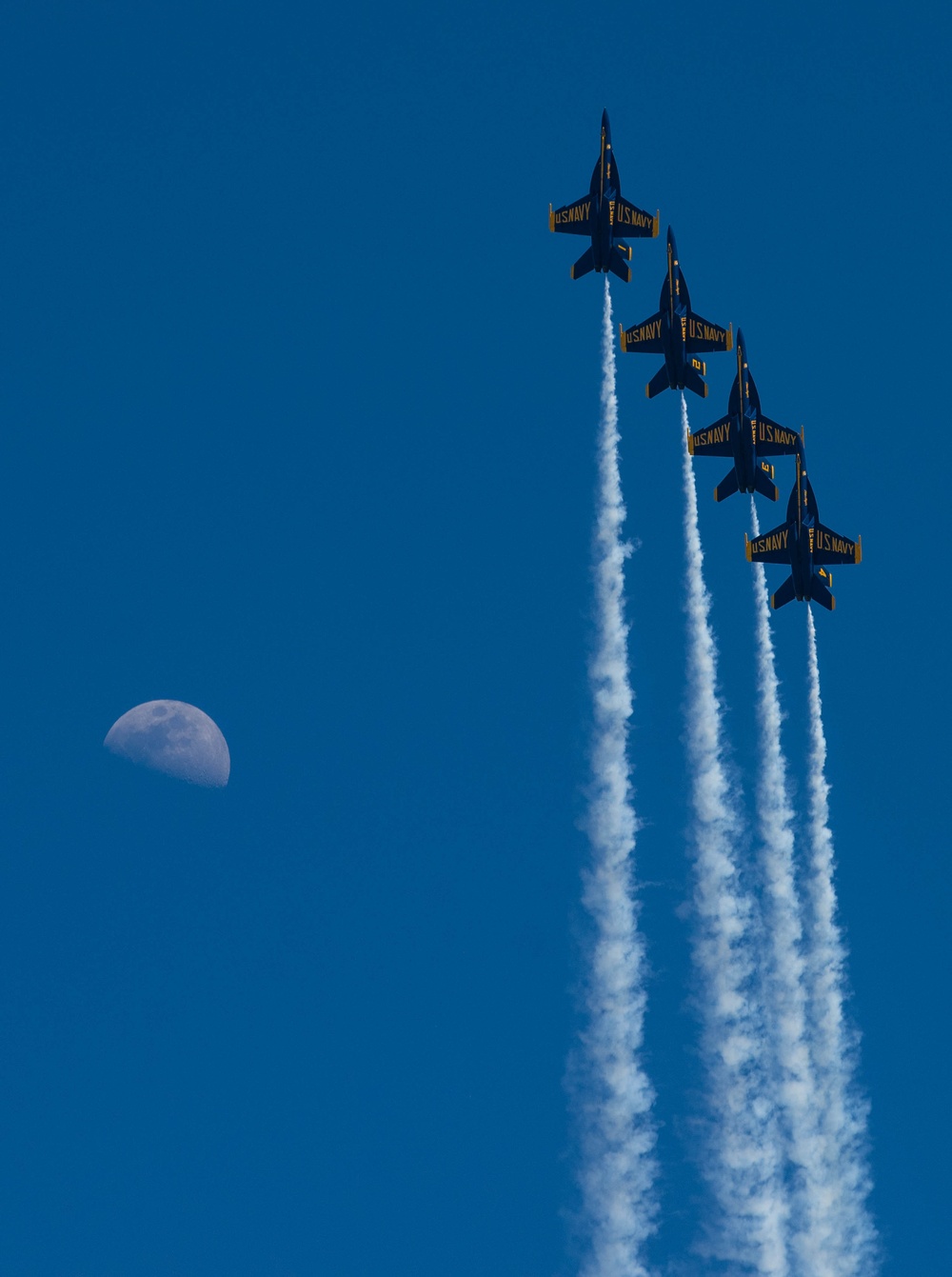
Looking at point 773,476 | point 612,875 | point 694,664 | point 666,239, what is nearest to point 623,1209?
point 612,875

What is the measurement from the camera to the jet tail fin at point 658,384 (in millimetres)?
123781

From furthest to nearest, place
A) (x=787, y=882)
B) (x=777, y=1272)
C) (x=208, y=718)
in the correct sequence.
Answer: (x=208, y=718)
(x=787, y=882)
(x=777, y=1272)

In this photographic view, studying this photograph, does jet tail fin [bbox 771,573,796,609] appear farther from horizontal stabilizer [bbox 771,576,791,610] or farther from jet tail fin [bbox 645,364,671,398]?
jet tail fin [bbox 645,364,671,398]

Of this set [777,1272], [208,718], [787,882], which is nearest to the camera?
[777,1272]

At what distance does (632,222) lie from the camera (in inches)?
4899

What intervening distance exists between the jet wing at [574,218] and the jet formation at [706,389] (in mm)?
52

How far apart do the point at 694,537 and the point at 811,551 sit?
7423mm

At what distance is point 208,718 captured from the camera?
157625 mm

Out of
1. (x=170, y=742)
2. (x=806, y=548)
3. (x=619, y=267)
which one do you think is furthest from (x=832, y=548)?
(x=170, y=742)

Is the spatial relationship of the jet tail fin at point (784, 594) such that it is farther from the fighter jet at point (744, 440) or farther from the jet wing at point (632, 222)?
the jet wing at point (632, 222)

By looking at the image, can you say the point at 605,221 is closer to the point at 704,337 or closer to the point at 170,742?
the point at 704,337

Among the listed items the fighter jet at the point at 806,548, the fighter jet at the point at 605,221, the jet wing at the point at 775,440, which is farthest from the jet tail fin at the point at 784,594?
the fighter jet at the point at 605,221

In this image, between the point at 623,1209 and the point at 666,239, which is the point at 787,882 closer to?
the point at 623,1209

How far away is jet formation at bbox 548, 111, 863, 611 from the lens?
119 metres
